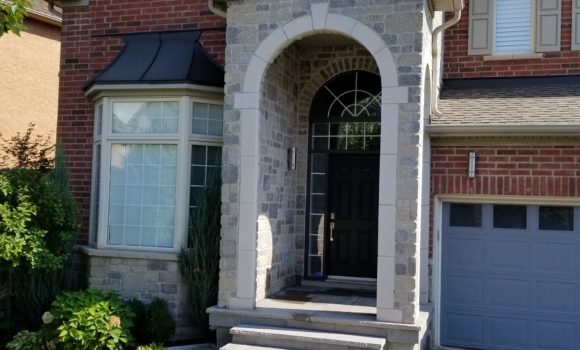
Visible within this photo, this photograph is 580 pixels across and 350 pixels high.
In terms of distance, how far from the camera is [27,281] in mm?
7891

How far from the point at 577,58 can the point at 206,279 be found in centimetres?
577

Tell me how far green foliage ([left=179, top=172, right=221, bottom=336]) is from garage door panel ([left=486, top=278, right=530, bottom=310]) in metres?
3.58

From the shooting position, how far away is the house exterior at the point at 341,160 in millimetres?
6660

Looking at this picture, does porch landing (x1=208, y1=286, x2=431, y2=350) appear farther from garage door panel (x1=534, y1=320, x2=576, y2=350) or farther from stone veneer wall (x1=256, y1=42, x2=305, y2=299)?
garage door panel (x1=534, y1=320, x2=576, y2=350)

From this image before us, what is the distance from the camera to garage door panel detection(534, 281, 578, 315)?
25.0 feet

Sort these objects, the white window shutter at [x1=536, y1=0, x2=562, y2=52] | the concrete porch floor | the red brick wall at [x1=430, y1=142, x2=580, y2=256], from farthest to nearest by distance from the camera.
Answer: the white window shutter at [x1=536, y1=0, x2=562, y2=52] → the red brick wall at [x1=430, y1=142, x2=580, y2=256] → the concrete porch floor

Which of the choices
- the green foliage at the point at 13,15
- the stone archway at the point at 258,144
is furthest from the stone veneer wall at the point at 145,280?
the green foliage at the point at 13,15

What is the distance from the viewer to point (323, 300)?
7566 mm

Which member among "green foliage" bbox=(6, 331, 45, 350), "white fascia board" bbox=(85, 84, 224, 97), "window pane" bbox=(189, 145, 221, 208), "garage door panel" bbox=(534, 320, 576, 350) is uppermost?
"white fascia board" bbox=(85, 84, 224, 97)

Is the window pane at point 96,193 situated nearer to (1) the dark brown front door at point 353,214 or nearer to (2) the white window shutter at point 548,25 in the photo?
(1) the dark brown front door at point 353,214

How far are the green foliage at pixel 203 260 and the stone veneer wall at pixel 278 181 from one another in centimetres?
66

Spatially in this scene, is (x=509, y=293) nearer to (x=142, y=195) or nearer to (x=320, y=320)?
(x=320, y=320)

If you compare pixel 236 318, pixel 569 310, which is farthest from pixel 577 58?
pixel 236 318

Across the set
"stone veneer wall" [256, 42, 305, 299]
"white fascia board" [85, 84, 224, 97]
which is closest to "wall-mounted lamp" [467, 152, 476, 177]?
"stone veneer wall" [256, 42, 305, 299]
